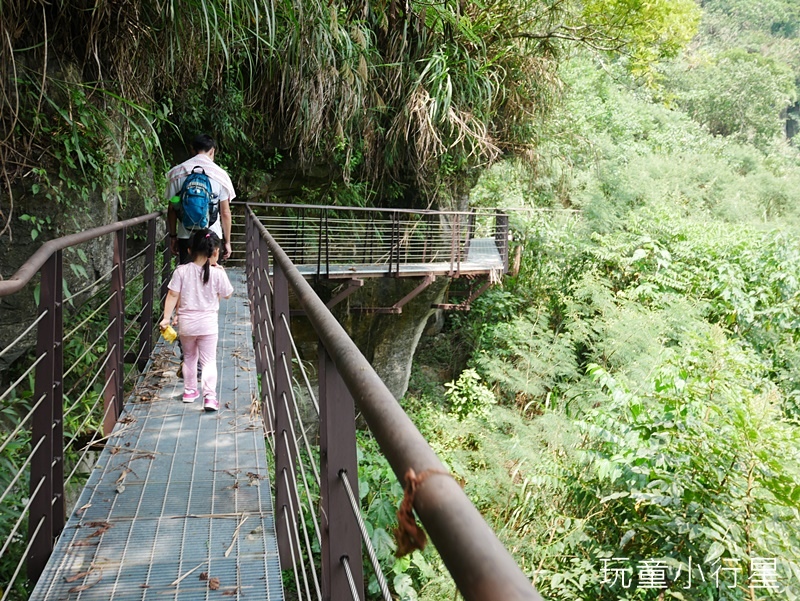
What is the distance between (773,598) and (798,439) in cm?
116

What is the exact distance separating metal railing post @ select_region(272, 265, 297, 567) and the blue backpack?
6.87ft

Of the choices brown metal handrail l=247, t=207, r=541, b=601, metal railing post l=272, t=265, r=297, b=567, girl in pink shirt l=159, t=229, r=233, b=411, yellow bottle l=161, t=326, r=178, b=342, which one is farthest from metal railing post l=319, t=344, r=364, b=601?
girl in pink shirt l=159, t=229, r=233, b=411

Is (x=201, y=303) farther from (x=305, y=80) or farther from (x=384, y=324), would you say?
(x=384, y=324)

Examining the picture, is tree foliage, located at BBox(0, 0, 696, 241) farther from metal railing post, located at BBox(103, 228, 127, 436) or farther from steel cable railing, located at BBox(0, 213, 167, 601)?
metal railing post, located at BBox(103, 228, 127, 436)

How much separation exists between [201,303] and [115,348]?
1.75 feet

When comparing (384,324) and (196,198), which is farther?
(384,324)

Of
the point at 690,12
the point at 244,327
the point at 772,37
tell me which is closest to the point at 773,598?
the point at 244,327

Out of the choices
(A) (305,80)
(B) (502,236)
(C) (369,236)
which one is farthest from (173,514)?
(B) (502,236)

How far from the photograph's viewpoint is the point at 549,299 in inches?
533

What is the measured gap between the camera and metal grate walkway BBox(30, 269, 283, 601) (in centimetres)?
227

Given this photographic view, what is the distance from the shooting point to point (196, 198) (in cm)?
462

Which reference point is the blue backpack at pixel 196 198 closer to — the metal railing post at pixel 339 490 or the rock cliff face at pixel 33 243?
the rock cliff face at pixel 33 243

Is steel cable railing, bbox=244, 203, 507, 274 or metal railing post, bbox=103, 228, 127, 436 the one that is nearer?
metal railing post, bbox=103, 228, 127, 436

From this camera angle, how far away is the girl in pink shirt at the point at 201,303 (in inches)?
150
